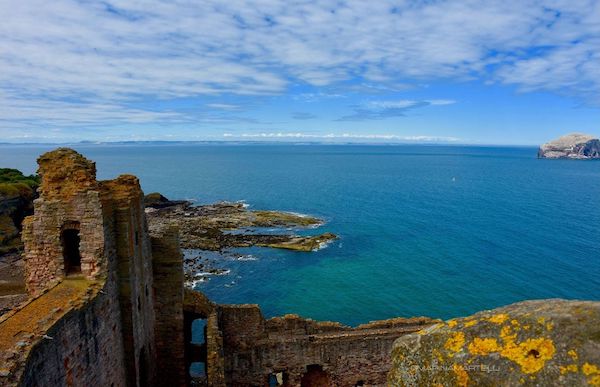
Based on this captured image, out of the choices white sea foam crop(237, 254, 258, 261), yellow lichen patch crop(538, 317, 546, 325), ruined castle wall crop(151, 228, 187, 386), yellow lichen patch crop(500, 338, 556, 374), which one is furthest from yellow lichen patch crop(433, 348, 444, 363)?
white sea foam crop(237, 254, 258, 261)

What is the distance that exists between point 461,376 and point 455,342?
325 millimetres

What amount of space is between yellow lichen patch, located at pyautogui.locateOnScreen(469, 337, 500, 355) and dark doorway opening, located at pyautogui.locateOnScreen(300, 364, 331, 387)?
62.1ft

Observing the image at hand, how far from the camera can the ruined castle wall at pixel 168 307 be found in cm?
2002

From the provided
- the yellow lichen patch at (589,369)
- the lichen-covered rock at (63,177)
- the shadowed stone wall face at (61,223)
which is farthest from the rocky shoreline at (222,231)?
the yellow lichen patch at (589,369)

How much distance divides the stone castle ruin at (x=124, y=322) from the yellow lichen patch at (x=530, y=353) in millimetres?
9769

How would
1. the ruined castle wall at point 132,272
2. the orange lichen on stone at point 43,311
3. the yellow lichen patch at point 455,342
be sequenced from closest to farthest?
the yellow lichen patch at point 455,342, the orange lichen on stone at point 43,311, the ruined castle wall at point 132,272

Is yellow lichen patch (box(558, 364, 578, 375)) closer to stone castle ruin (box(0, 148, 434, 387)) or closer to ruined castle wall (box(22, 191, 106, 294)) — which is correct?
stone castle ruin (box(0, 148, 434, 387))

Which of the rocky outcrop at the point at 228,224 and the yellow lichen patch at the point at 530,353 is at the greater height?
the yellow lichen patch at the point at 530,353

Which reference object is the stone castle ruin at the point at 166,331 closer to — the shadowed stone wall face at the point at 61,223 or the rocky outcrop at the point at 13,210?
the shadowed stone wall face at the point at 61,223

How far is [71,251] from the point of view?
1551 centimetres

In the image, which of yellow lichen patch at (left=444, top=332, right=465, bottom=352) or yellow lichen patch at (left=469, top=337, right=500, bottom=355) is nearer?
yellow lichen patch at (left=469, top=337, right=500, bottom=355)

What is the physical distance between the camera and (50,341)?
36.0ft

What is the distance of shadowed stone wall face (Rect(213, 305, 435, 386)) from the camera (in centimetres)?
2156

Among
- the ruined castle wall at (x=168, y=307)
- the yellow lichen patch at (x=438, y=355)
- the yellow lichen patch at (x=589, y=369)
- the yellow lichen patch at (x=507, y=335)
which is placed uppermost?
the yellow lichen patch at (x=507, y=335)
